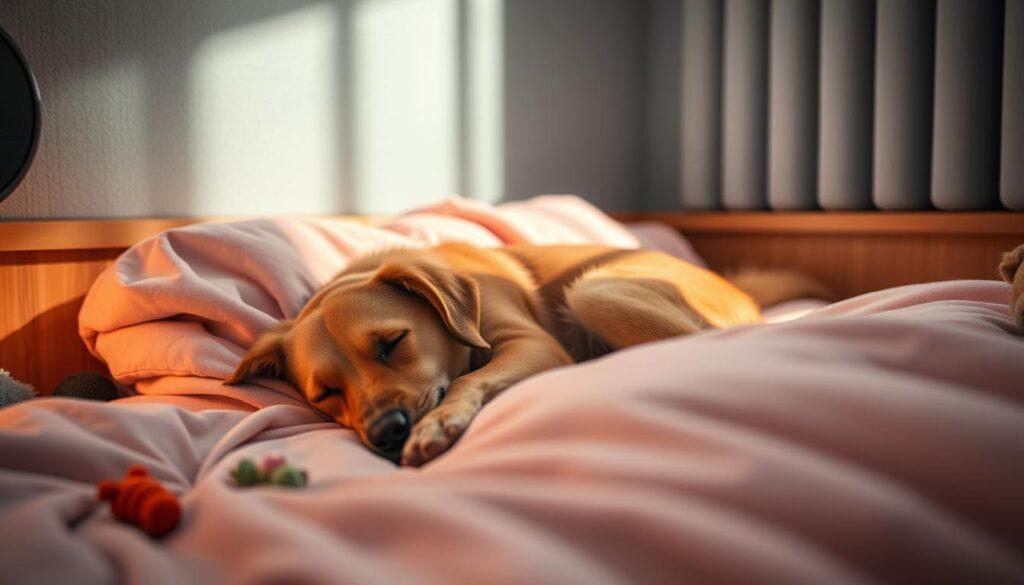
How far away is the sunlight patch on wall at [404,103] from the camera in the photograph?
99.6 inches

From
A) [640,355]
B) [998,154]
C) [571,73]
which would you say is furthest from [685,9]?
[640,355]

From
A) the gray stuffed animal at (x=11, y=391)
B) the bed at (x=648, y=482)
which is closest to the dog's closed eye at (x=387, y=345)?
the bed at (x=648, y=482)

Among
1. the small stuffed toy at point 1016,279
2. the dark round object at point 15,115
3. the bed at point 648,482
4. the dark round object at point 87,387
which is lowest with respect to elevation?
the dark round object at point 87,387

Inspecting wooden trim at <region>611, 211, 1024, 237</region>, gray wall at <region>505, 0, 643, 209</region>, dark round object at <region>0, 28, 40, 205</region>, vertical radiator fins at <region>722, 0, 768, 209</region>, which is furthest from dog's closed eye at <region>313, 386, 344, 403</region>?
vertical radiator fins at <region>722, 0, 768, 209</region>

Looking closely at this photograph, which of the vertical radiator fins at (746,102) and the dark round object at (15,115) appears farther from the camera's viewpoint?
the vertical radiator fins at (746,102)

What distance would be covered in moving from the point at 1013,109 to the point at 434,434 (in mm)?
1833

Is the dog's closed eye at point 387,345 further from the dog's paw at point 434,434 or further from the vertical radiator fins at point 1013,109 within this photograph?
the vertical radiator fins at point 1013,109

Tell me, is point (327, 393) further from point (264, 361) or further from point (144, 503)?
point (144, 503)

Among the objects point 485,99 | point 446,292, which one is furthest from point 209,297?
point 485,99

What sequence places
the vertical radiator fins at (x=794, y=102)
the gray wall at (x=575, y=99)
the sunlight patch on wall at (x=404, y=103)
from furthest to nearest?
the gray wall at (x=575, y=99), the vertical radiator fins at (x=794, y=102), the sunlight patch on wall at (x=404, y=103)

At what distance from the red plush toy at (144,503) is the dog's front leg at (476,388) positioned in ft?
1.19

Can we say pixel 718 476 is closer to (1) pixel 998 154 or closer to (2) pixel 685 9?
→ (1) pixel 998 154

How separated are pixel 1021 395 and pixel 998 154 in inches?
66.9

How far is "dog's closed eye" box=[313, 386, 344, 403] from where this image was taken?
1451 mm
